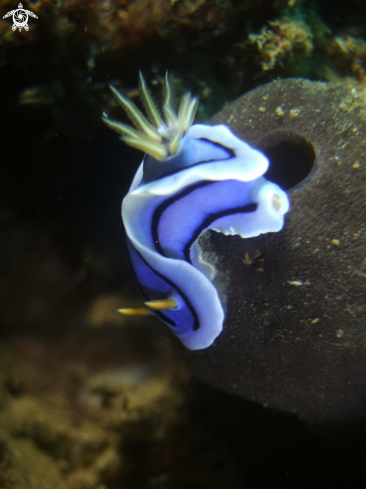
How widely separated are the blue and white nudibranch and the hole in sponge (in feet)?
1.38

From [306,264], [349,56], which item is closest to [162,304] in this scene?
[306,264]

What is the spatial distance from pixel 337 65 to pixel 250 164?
8.71 feet

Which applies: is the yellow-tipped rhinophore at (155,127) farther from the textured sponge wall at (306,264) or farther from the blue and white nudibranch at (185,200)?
the textured sponge wall at (306,264)

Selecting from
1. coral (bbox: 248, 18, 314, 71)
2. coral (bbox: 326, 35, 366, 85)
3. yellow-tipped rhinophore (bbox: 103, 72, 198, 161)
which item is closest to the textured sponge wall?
yellow-tipped rhinophore (bbox: 103, 72, 198, 161)

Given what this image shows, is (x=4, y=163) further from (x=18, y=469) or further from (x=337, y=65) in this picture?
(x=337, y=65)

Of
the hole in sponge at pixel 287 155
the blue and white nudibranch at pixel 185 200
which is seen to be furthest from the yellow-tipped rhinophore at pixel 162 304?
the hole in sponge at pixel 287 155

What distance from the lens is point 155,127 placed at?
2016mm

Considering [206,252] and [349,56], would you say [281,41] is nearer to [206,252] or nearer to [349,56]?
[349,56]

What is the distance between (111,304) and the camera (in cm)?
333

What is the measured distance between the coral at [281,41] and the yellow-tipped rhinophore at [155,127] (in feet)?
5.28

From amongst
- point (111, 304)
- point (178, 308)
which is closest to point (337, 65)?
point (178, 308)

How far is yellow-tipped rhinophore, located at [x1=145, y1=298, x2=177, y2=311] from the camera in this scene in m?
1.96

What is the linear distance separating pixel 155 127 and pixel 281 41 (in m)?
1.92

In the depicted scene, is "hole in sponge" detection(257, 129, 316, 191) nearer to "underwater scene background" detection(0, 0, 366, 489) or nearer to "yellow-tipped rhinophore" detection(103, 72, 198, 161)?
"underwater scene background" detection(0, 0, 366, 489)
